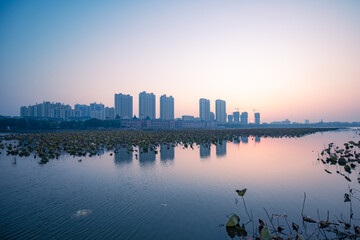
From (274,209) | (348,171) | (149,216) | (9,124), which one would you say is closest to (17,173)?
(149,216)

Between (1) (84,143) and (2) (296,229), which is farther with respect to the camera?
(1) (84,143)

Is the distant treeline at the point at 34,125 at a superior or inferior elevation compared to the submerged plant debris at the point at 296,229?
superior

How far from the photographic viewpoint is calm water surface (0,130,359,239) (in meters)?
6.35

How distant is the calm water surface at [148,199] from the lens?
20.8ft

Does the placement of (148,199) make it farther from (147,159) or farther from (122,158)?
(122,158)

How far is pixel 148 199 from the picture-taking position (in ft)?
29.3

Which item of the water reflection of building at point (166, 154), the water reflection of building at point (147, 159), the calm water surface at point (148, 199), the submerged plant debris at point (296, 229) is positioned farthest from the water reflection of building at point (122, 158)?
the submerged plant debris at point (296, 229)

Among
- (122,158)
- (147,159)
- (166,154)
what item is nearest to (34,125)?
(122,158)

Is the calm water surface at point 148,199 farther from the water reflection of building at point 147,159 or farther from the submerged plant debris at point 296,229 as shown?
Result: the water reflection of building at point 147,159

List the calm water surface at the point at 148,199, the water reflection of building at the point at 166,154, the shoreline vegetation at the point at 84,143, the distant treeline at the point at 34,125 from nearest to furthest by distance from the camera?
the calm water surface at the point at 148,199 < the water reflection of building at the point at 166,154 < the shoreline vegetation at the point at 84,143 < the distant treeline at the point at 34,125

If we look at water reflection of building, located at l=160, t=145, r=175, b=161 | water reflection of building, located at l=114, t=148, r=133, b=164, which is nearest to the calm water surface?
water reflection of building, located at l=114, t=148, r=133, b=164

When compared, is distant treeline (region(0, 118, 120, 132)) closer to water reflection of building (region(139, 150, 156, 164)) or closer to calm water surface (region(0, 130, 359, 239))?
water reflection of building (region(139, 150, 156, 164))

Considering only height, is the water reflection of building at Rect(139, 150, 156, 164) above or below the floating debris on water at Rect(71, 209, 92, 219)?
above

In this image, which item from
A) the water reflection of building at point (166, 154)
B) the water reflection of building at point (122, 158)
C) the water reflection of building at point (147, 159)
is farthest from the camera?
the water reflection of building at point (166, 154)
